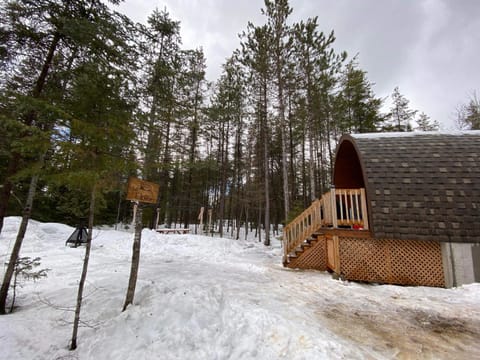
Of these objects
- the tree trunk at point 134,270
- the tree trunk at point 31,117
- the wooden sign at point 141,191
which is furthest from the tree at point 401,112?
the tree trunk at point 31,117

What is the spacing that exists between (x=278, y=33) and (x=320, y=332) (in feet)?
42.3

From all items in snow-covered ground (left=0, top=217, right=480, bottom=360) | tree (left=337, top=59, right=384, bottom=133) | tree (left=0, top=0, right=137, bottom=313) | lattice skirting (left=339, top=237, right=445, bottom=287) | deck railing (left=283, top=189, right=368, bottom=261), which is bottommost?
snow-covered ground (left=0, top=217, right=480, bottom=360)

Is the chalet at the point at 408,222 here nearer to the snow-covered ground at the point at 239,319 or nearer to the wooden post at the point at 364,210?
the wooden post at the point at 364,210

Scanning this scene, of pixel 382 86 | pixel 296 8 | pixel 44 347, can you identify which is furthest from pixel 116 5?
pixel 382 86

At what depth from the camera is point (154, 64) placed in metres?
3.83

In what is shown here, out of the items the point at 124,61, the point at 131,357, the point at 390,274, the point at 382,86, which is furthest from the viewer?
the point at 382,86

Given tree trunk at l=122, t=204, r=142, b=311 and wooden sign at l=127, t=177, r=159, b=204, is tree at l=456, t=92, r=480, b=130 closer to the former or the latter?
wooden sign at l=127, t=177, r=159, b=204

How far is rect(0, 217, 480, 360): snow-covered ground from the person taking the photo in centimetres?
227

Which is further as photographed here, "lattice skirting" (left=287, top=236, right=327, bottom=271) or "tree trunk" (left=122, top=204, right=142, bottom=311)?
"lattice skirting" (left=287, top=236, right=327, bottom=271)

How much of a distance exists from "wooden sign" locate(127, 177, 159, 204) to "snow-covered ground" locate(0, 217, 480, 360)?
1764mm

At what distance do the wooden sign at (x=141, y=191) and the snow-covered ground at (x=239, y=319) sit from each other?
1.76m

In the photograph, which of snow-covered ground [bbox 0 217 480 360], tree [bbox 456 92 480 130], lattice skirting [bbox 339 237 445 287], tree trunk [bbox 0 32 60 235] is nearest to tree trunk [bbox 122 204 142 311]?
snow-covered ground [bbox 0 217 480 360]

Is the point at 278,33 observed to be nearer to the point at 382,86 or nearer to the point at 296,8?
the point at 296,8

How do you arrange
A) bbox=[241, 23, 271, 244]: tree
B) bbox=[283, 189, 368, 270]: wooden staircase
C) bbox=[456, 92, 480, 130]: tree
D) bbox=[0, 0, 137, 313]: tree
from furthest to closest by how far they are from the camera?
bbox=[456, 92, 480, 130]: tree, bbox=[241, 23, 271, 244]: tree, bbox=[283, 189, 368, 270]: wooden staircase, bbox=[0, 0, 137, 313]: tree
